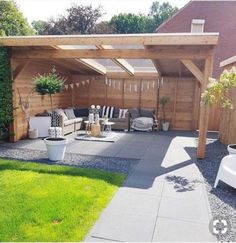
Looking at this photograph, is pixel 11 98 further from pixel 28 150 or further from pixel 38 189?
pixel 38 189

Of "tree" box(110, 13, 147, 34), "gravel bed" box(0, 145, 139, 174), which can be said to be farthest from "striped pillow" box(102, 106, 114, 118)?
"tree" box(110, 13, 147, 34)

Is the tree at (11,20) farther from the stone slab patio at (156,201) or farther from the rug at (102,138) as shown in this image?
the stone slab patio at (156,201)

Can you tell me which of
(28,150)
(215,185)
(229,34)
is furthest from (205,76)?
(229,34)

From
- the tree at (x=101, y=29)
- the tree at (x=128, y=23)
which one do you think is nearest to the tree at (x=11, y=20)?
the tree at (x=101, y=29)

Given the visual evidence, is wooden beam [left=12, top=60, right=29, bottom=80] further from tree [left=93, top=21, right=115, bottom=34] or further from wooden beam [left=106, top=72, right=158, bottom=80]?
tree [left=93, top=21, right=115, bottom=34]

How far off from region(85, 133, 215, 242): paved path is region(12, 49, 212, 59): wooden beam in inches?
100

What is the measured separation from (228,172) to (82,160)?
3.13 m

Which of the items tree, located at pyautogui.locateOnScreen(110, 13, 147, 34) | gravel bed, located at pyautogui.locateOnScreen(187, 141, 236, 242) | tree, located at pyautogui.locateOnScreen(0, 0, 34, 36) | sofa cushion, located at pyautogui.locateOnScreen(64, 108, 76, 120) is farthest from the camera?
tree, located at pyautogui.locateOnScreen(110, 13, 147, 34)

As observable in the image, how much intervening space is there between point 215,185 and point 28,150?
15.1 feet

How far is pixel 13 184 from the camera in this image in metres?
4.36

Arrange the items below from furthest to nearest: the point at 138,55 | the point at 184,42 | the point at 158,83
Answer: the point at 158,83 < the point at 138,55 < the point at 184,42

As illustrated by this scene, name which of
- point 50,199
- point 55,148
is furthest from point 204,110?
point 50,199

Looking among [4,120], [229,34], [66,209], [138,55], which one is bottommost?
[66,209]

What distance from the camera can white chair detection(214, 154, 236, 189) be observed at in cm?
425
